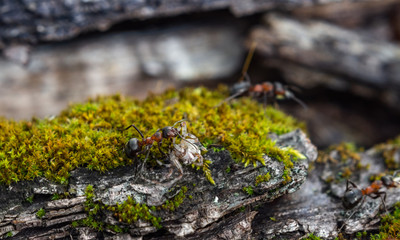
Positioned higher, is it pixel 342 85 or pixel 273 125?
pixel 273 125

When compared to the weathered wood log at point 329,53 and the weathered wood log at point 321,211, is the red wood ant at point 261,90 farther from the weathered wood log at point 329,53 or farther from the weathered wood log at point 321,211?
the weathered wood log at point 329,53

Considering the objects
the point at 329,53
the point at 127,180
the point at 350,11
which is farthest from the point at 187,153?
the point at 350,11

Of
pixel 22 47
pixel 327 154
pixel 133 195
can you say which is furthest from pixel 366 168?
pixel 22 47

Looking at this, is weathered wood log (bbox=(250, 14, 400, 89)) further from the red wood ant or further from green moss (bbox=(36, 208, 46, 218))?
green moss (bbox=(36, 208, 46, 218))

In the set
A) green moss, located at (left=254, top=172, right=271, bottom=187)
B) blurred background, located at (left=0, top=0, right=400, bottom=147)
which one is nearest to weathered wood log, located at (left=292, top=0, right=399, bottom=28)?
blurred background, located at (left=0, top=0, right=400, bottom=147)

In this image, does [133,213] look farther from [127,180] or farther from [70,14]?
[70,14]

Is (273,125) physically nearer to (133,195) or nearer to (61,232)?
(133,195)

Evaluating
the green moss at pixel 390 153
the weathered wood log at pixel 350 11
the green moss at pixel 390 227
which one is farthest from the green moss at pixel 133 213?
the weathered wood log at pixel 350 11
